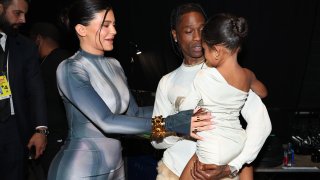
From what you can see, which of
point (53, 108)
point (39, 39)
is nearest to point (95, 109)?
point (53, 108)

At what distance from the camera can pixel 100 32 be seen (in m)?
2.28

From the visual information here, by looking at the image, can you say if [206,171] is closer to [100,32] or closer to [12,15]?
[100,32]

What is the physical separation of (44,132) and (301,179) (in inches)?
117

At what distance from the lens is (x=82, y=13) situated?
226cm

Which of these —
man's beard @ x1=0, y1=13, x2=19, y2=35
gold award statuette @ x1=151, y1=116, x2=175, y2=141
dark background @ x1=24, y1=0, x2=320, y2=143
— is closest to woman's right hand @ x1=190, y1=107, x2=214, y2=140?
gold award statuette @ x1=151, y1=116, x2=175, y2=141

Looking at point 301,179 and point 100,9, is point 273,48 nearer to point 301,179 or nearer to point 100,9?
point 301,179

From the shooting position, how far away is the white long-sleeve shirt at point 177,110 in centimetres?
232

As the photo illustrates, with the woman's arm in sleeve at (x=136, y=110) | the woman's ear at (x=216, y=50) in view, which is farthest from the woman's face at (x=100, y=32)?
the woman's ear at (x=216, y=50)

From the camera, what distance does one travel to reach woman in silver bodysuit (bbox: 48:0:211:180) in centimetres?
213

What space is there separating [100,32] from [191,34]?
1.80 feet

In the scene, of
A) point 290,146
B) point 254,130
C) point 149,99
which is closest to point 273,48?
point 290,146

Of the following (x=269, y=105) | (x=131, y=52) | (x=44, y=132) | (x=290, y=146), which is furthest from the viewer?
(x=131, y=52)

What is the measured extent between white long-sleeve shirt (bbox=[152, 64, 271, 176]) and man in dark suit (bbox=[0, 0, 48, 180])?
1.42 m

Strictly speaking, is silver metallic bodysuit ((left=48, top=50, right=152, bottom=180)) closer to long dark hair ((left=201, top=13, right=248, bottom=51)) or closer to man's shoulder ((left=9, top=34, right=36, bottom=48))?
long dark hair ((left=201, top=13, right=248, bottom=51))
